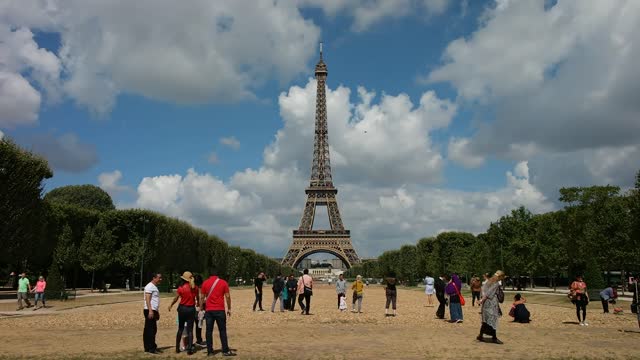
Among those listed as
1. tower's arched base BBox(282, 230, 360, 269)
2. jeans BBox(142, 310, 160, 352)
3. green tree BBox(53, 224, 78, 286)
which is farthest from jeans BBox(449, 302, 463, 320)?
tower's arched base BBox(282, 230, 360, 269)

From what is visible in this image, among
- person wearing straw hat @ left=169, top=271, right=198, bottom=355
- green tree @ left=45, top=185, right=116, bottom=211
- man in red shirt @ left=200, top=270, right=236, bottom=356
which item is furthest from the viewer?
green tree @ left=45, top=185, right=116, bottom=211

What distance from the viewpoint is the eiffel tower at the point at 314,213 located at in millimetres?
141875

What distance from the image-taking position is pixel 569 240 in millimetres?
60156

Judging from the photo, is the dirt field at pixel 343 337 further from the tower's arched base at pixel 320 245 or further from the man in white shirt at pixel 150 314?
the tower's arched base at pixel 320 245

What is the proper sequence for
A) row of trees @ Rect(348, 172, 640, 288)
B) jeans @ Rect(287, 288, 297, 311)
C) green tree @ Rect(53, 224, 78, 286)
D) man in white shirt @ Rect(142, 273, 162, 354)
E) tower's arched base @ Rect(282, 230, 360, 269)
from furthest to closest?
tower's arched base @ Rect(282, 230, 360, 269), green tree @ Rect(53, 224, 78, 286), row of trees @ Rect(348, 172, 640, 288), jeans @ Rect(287, 288, 297, 311), man in white shirt @ Rect(142, 273, 162, 354)

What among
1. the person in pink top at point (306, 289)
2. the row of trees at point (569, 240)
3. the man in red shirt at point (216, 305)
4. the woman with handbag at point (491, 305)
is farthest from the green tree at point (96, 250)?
the woman with handbag at point (491, 305)

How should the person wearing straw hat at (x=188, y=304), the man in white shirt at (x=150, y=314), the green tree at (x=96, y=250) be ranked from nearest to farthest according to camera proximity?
1. the man in white shirt at (x=150, y=314)
2. the person wearing straw hat at (x=188, y=304)
3. the green tree at (x=96, y=250)

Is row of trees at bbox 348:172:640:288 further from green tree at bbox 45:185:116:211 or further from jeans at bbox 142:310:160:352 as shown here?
green tree at bbox 45:185:116:211

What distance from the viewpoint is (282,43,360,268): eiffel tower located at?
14188cm

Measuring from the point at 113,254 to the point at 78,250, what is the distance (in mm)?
4593

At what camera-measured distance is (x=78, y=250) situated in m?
63.0

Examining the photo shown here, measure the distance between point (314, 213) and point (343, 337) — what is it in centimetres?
13083

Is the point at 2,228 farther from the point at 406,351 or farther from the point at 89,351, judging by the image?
the point at 406,351

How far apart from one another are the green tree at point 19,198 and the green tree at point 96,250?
1223cm
